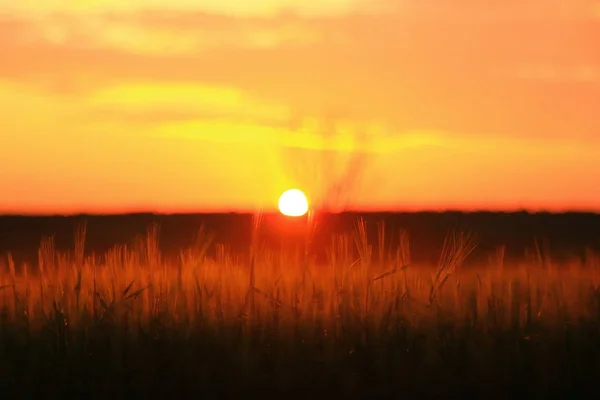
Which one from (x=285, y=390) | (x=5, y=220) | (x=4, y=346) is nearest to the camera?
(x=285, y=390)

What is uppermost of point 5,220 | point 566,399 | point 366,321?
point 5,220

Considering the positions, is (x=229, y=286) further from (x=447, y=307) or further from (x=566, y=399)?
(x=566, y=399)

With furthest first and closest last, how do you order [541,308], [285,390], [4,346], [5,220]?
[5,220] < [541,308] < [4,346] < [285,390]

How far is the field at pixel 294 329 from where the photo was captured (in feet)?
19.7

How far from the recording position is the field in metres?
6.00

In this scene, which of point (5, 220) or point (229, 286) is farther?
point (5, 220)

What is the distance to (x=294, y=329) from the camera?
21.1 ft

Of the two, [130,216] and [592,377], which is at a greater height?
[130,216]

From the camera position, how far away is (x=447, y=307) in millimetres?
6672

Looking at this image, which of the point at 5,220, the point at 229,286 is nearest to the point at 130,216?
the point at 5,220

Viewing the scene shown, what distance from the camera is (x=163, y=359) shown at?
613cm

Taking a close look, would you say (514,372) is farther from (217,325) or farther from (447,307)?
(217,325)

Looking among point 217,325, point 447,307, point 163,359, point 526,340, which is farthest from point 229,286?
point 526,340

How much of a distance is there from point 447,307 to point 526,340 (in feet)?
1.73
